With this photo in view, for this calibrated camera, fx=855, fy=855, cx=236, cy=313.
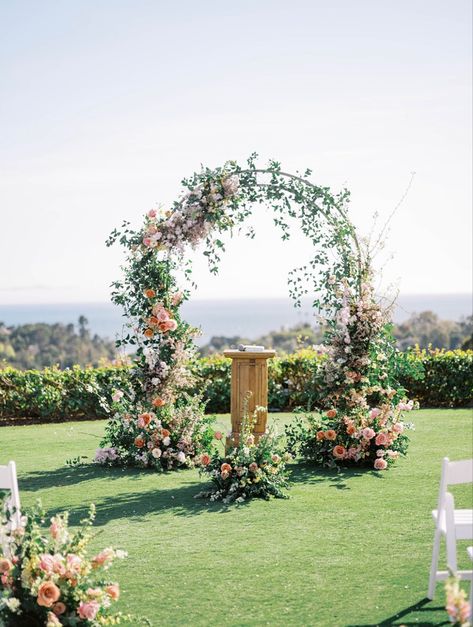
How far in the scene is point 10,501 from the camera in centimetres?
419

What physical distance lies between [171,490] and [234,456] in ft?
2.25

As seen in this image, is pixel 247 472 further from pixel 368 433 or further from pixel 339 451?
pixel 368 433

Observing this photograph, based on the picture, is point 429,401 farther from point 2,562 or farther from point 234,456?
point 2,562

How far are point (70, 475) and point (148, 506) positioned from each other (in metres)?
1.63

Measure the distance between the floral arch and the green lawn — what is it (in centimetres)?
42

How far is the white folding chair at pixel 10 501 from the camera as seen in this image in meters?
3.80

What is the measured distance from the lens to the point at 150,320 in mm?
8664

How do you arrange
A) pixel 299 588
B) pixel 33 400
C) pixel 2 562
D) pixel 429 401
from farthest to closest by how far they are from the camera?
1. pixel 429 401
2. pixel 33 400
3. pixel 299 588
4. pixel 2 562

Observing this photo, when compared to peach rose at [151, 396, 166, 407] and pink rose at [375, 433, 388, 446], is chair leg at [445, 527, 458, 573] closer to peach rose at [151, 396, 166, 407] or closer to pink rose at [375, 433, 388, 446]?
pink rose at [375, 433, 388, 446]

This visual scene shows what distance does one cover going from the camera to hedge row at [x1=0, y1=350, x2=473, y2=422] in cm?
1226

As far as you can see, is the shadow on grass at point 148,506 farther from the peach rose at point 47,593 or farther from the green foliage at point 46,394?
the green foliage at point 46,394

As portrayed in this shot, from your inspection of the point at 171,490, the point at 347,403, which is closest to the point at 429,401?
the point at 347,403

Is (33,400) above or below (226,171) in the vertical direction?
below

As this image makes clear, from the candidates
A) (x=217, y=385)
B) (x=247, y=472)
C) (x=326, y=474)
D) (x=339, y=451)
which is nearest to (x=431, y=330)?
(x=217, y=385)
